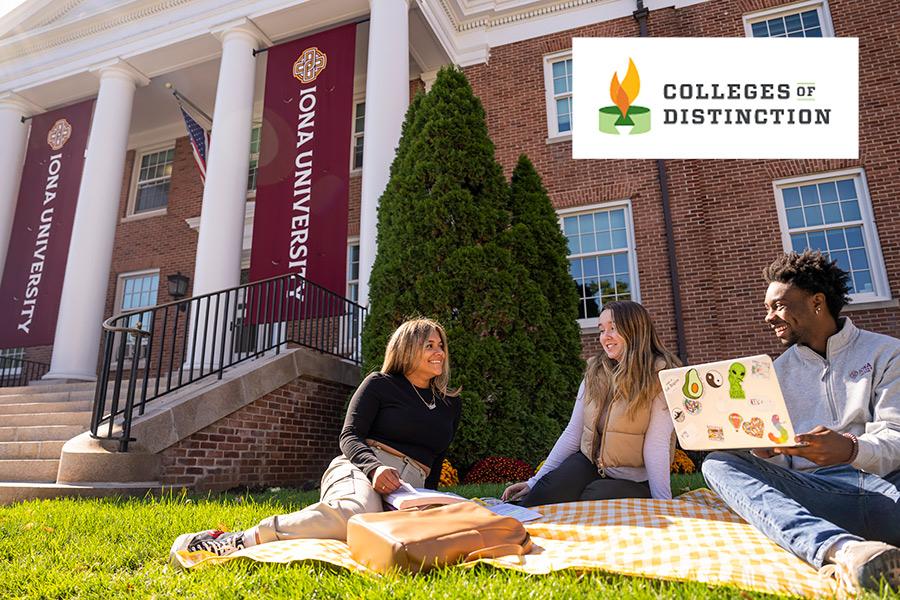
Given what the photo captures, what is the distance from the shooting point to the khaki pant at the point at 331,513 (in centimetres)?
275

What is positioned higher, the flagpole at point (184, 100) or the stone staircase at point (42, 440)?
the flagpole at point (184, 100)

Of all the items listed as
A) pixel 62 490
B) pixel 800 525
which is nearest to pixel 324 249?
pixel 62 490

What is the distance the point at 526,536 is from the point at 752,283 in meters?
8.69

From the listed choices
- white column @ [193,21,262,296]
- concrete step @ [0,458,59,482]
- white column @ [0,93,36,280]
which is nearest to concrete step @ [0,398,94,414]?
concrete step @ [0,458,59,482]

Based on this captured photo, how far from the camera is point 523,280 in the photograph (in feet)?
23.7

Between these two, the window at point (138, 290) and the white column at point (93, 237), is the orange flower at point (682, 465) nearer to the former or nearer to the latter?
the white column at point (93, 237)

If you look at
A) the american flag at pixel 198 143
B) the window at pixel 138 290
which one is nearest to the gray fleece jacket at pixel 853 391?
the american flag at pixel 198 143

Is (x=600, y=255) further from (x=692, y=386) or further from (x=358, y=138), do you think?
(x=692, y=386)

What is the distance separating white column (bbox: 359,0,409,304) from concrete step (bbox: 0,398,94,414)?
395 centimetres

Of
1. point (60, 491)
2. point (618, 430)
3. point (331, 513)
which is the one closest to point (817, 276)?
point (618, 430)

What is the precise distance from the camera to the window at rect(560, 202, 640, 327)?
1066 cm

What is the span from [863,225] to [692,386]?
9160 mm

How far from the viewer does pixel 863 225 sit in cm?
958

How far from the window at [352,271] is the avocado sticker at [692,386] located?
386 inches
